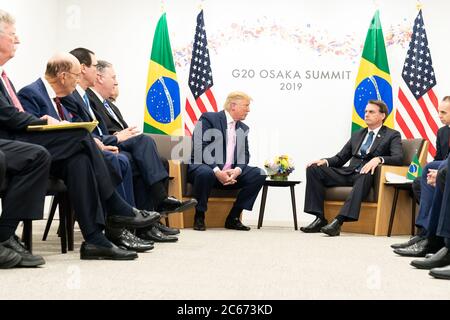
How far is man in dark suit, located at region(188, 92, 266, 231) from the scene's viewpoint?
5852 millimetres

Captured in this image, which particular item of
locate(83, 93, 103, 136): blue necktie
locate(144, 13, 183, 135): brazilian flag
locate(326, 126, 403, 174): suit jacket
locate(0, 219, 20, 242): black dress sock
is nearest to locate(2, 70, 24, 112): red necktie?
locate(0, 219, 20, 242): black dress sock

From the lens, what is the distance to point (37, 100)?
3533 millimetres

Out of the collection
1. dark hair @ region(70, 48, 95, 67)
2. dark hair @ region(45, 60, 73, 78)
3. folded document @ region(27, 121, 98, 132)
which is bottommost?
folded document @ region(27, 121, 98, 132)

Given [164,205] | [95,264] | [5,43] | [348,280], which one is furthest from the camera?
[164,205]

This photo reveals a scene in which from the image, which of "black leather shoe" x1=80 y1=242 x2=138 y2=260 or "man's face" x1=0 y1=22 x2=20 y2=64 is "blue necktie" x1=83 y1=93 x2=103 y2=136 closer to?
"man's face" x1=0 y1=22 x2=20 y2=64

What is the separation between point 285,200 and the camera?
771cm

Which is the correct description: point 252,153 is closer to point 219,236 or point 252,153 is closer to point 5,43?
point 219,236

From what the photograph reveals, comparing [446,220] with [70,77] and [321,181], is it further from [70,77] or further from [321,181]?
[321,181]

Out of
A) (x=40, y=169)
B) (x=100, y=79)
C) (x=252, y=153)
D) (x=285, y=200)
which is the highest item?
(x=100, y=79)

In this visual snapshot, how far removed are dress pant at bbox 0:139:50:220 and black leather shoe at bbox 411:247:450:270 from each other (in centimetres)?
173

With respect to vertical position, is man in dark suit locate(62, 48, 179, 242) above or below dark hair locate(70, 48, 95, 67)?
below

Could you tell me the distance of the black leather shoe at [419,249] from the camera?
12.2 ft

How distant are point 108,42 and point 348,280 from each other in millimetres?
5802
